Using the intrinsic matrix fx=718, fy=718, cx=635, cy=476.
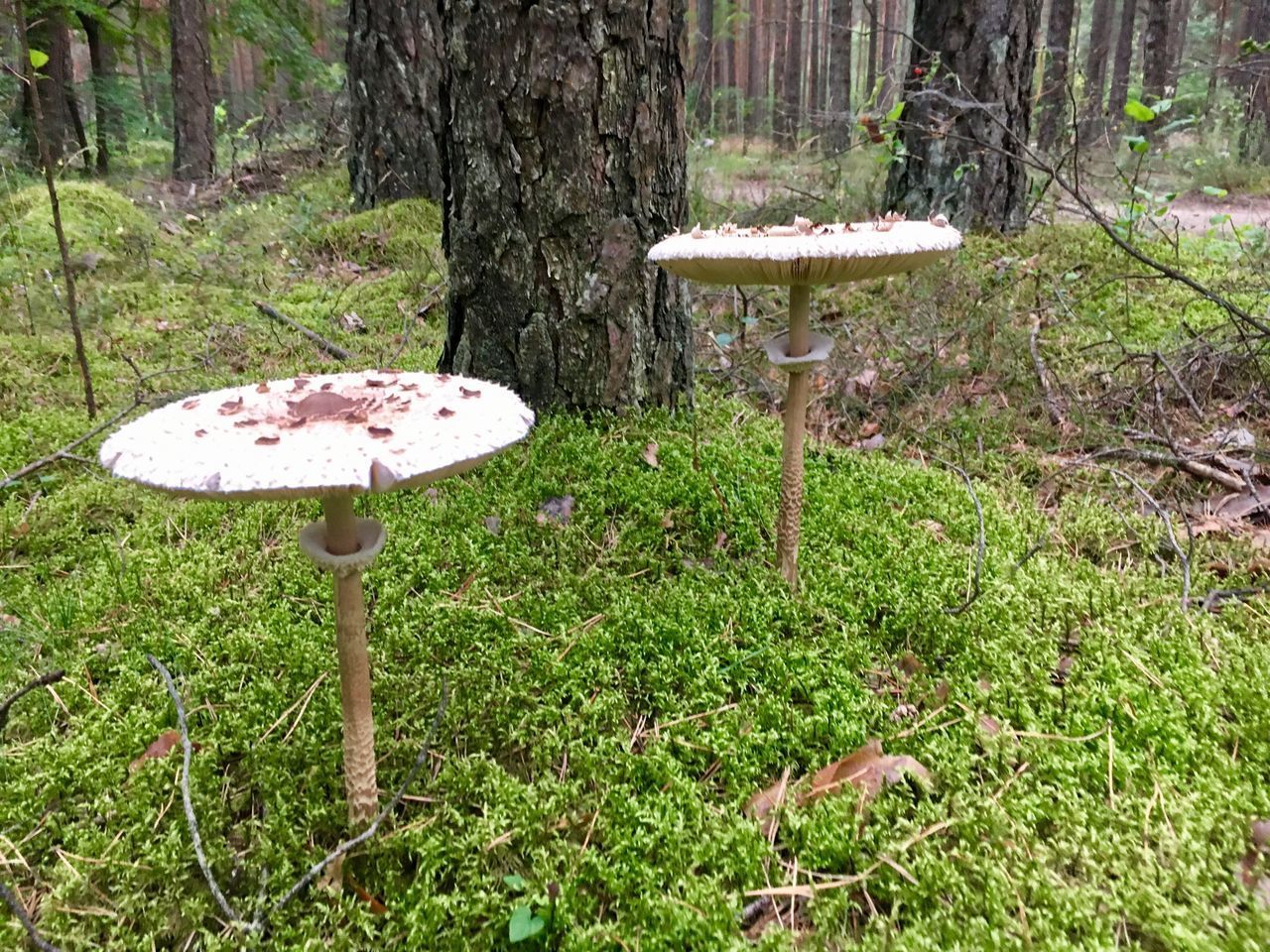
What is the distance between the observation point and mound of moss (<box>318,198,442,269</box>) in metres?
6.48

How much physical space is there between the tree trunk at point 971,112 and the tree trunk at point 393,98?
14.0 feet

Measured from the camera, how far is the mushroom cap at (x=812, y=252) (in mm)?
2051

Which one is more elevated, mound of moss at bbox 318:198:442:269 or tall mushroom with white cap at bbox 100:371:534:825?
mound of moss at bbox 318:198:442:269

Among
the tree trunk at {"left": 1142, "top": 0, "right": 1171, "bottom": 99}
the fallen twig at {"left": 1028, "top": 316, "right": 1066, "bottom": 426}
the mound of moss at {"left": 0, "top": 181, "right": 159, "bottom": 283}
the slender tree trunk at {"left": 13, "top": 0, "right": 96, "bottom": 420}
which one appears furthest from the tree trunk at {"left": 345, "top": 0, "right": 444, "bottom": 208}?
the tree trunk at {"left": 1142, "top": 0, "right": 1171, "bottom": 99}

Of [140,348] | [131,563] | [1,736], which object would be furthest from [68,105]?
[1,736]

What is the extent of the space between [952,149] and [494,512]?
542 centimetres

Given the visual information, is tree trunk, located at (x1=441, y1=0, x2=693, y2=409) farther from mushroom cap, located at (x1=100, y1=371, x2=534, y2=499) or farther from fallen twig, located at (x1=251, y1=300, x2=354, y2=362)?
mushroom cap, located at (x1=100, y1=371, x2=534, y2=499)

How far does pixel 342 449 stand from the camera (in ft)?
4.66

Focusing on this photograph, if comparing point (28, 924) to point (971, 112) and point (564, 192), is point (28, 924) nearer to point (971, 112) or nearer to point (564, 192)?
point (564, 192)

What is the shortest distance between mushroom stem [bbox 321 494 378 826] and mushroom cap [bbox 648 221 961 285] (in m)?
1.27

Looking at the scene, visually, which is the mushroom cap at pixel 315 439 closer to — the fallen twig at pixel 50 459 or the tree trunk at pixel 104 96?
the fallen twig at pixel 50 459

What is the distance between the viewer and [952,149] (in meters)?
6.26

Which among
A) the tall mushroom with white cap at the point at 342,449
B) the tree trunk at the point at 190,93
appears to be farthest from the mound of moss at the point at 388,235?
the tree trunk at the point at 190,93

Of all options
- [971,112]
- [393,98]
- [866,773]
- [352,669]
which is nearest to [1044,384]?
[971,112]
